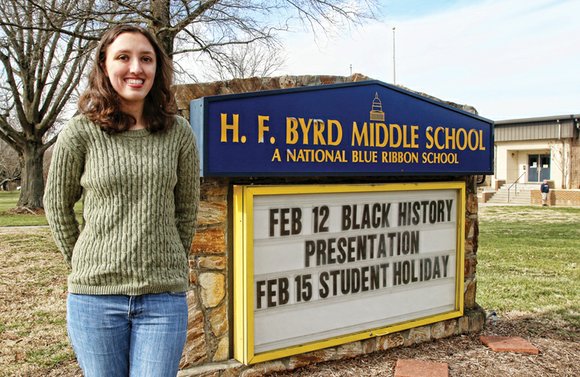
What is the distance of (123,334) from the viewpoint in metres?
1.93

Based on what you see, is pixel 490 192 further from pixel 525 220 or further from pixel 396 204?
pixel 396 204

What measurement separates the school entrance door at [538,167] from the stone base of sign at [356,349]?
33683 millimetres

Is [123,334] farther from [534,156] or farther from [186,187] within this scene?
[534,156]

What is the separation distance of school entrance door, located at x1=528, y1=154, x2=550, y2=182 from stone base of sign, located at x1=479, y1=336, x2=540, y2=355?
33777mm

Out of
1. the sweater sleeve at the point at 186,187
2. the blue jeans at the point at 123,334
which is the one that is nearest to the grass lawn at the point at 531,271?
the sweater sleeve at the point at 186,187

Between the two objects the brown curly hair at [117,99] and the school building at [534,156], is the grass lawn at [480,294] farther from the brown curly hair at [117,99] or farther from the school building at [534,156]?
the school building at [534,156]

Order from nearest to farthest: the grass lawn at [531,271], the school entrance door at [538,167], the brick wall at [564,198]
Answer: the grass lawn at [531,271]
the brick wall at [564,198]
the school entrance door at [538,167]

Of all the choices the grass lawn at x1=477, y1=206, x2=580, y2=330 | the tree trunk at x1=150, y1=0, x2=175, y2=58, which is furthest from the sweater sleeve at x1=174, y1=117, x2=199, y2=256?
the tree trunk at x1=150, y1=0, x2=175, y2=58

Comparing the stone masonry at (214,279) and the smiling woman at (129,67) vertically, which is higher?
the smiling woman at (129,67)

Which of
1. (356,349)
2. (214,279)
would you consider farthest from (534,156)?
(214,279)

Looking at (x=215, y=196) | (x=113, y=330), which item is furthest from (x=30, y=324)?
(x=113, y=330)

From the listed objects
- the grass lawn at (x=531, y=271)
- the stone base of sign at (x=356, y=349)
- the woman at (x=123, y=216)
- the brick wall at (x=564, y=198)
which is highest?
the woman at (x=123, y=216)

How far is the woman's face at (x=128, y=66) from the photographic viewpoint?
6.57ft

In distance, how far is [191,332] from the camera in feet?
11.6
